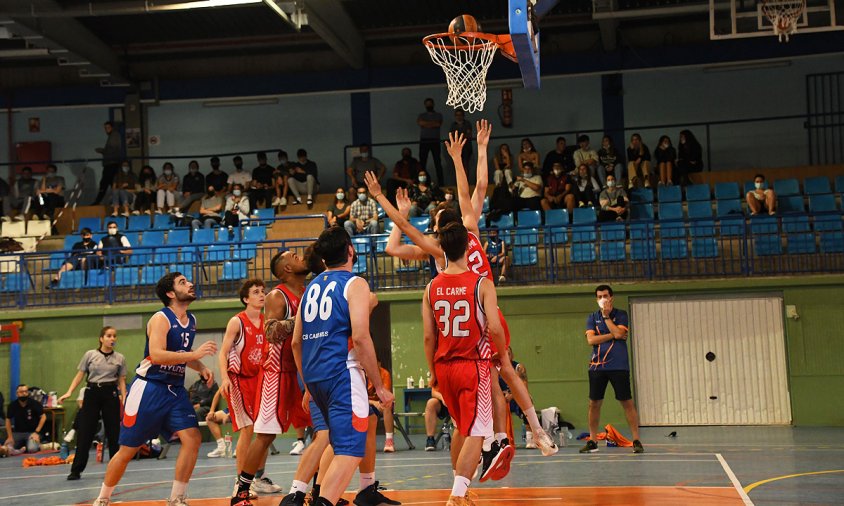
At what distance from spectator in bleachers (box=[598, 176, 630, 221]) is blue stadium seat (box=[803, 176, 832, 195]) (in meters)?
3.97

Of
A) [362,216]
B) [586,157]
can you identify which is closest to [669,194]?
[586,157]

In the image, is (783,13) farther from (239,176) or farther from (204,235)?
(239,176)

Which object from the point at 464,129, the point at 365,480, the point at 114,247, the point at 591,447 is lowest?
the point at 591,447

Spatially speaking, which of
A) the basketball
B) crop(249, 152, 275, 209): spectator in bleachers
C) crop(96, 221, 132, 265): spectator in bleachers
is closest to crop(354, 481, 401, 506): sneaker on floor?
the basketball

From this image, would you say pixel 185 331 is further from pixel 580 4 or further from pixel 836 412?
pixel 580 4

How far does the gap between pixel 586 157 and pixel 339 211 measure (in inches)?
229

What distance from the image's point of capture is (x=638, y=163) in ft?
73.5

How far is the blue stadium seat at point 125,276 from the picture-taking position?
65.1 feet

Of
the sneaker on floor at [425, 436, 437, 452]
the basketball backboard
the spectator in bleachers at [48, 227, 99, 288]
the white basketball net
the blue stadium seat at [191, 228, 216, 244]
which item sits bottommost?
the sneaker on floor at [425, 436, 437, 452]

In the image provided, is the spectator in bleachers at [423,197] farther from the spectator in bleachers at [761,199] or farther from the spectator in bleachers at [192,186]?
the spectator in bleachers at [761,199]

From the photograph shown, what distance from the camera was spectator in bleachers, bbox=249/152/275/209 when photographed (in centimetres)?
2391

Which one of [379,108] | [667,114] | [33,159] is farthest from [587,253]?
[33,159]

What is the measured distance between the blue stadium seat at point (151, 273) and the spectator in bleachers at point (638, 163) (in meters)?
10.6

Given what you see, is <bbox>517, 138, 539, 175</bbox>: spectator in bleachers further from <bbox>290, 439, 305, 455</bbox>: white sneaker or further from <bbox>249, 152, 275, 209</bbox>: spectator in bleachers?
<bbox>290, 439, 305, 455</bbox>: white sneaker
